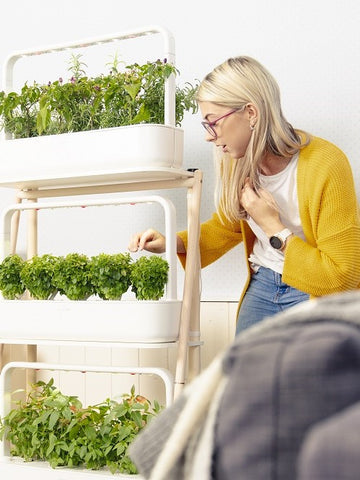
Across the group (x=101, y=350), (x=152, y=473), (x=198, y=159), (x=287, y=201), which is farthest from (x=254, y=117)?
(x=152, y=473)

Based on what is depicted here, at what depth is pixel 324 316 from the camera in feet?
1.34

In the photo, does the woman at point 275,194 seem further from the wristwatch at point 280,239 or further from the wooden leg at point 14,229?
the wooden leg at point 14,229

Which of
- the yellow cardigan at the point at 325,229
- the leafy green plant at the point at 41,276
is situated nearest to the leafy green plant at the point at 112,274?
the leafy green plant at the point at 41,276

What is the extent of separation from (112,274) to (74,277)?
0.11 meters

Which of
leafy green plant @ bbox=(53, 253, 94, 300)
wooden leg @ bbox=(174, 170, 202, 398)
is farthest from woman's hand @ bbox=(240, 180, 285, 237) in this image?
leafy green plant @ bbox=(53, 253, 94, 300)

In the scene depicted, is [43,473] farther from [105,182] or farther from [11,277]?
[105,182]

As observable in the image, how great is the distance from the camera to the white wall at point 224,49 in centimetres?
233

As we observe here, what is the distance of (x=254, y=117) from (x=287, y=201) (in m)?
0.22

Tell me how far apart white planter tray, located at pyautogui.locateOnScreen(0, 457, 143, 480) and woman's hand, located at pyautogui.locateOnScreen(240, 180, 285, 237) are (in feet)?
2.51

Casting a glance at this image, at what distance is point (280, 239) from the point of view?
1916 mm

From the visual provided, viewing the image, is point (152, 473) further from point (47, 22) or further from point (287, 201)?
point (47, 22)

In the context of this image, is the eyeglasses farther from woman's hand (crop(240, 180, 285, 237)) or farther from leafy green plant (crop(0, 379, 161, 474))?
leafy green plant (crop(0, 379, 161, 474))

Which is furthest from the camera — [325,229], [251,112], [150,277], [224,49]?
[224,49]

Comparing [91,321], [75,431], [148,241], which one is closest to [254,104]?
[148,241]
